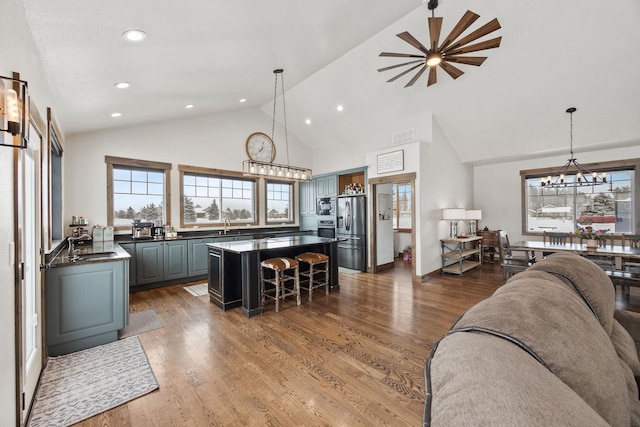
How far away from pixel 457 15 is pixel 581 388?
4381mm

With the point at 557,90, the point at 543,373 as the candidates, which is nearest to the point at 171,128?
the point at 543,373

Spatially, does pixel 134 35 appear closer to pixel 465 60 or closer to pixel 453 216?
pixel 465 60

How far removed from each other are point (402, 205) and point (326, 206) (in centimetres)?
264

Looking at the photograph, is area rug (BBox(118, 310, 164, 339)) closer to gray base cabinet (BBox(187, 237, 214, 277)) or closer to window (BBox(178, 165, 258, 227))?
gray base cabinet (BBox(187, 237, 214, 277))

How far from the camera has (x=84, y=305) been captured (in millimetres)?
2844

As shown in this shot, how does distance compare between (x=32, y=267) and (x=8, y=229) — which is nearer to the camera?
(x=8, y=229)

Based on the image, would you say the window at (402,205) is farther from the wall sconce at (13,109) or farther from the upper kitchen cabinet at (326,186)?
the wall sconce at (13,109)

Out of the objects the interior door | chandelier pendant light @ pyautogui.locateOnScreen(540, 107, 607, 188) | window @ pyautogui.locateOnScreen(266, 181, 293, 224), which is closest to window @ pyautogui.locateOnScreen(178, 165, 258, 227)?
window @ pyautogui.locateOnScreen(266, 181, 293, 224)

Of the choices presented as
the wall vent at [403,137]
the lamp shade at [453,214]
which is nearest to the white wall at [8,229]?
the wall vent at [403,137]

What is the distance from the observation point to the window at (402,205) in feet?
27.5

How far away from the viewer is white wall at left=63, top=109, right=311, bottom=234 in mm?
4777

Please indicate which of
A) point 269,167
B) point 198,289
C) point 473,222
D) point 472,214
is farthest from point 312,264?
point 473,222

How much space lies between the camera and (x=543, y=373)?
0.61m

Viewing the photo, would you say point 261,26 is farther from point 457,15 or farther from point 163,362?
point 163,362
